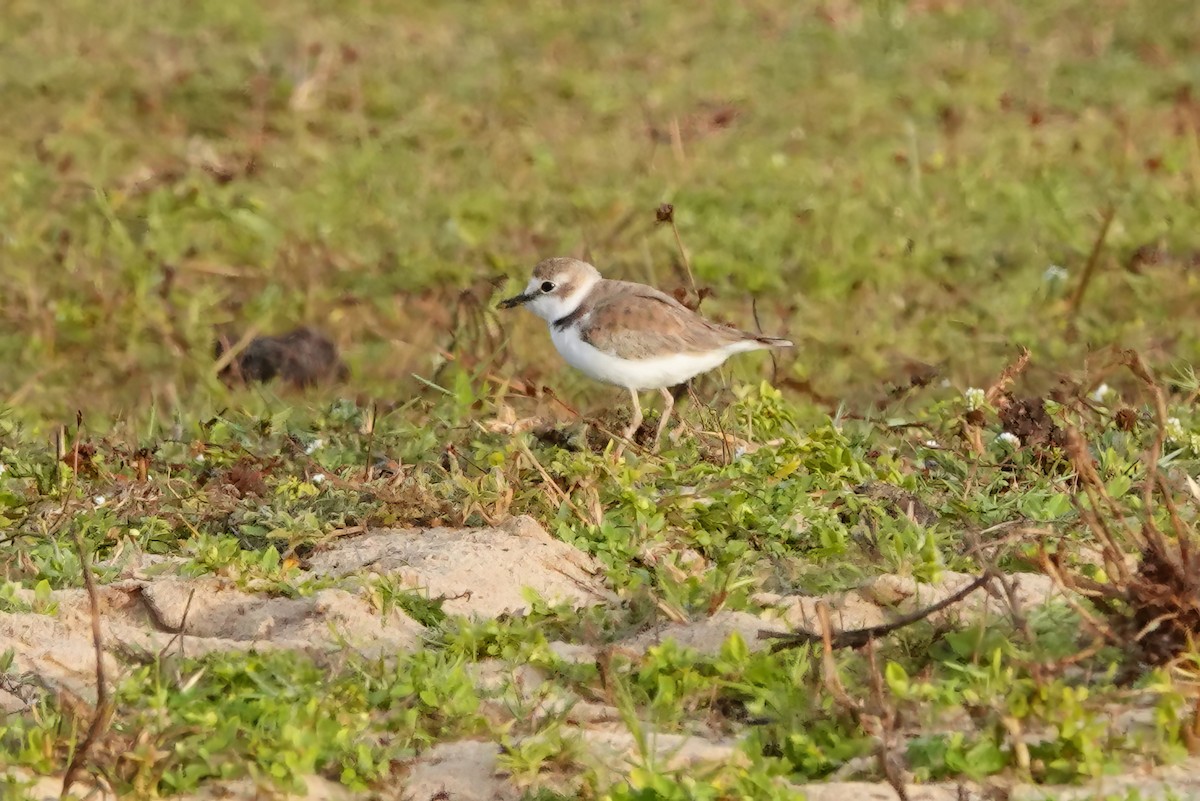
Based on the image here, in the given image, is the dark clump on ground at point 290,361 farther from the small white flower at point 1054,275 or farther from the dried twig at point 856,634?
the dried twig at point 856,634

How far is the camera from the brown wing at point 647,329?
6.37 meters

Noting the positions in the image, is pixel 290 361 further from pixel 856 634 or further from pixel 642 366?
pixel 856 634

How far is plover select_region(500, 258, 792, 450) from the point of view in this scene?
635cm

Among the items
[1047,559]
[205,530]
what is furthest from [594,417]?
[1047,559]

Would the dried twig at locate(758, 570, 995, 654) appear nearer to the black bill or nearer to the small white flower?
the black bill

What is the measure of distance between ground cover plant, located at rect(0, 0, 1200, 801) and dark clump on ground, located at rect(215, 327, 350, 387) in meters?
0.03

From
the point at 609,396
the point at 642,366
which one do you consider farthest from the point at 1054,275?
the point at 642,366

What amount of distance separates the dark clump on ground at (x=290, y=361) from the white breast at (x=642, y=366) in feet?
5.14

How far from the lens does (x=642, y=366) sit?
249 inches

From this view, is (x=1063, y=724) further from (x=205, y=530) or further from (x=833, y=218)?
(x=833, y=218)

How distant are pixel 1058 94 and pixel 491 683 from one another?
8194 millimetres

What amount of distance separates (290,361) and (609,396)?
1.32m

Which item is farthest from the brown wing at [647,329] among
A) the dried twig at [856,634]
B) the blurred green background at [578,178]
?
the dried twig at [856,634]

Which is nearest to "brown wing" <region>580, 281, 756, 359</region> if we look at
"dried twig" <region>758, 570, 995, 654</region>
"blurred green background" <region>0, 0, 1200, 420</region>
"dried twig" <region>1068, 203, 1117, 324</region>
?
"blurred green background" <region>0, 0, 1200, 420</region>
